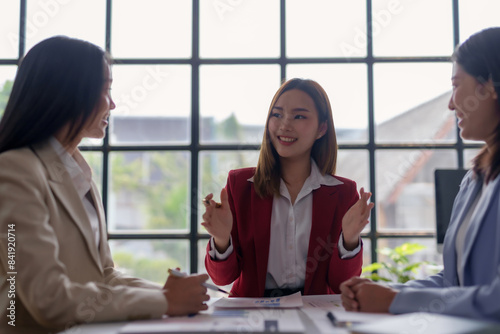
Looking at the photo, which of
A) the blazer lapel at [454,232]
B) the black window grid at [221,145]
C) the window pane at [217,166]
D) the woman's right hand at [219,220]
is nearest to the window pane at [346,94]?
the black window grid at [221,145]

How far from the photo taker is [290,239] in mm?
1883

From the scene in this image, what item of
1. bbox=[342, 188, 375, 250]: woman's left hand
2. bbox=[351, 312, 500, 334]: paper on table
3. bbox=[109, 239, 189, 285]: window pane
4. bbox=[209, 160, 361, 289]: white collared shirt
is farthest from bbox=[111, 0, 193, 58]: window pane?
bbox=[351, 312, 500, 334]: paper on table

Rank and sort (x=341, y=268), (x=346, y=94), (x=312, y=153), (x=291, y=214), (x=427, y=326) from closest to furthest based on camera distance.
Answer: (x=427, y=326), (x=341, y=268), (x=291, y=214), (x=312, y=153), (x=346, y=94)

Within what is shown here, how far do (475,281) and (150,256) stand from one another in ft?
6.77

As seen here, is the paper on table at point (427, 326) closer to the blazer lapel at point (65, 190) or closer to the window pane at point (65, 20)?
the blazer lapel at point (65, 190)

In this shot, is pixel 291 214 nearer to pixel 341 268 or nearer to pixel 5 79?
pixel 341 268

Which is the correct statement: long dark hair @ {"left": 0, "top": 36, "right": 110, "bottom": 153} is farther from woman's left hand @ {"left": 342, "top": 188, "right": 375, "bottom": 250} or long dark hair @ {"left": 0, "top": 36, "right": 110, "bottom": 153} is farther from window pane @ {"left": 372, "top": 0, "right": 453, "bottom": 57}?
window pane @ {"left": 372, "top": 0, "right": 453, "bottom": 57}

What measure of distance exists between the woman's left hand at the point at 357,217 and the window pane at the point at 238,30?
4.65ft

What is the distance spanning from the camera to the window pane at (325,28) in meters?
2.74

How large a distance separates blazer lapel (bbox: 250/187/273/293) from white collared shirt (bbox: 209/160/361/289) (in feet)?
0.10

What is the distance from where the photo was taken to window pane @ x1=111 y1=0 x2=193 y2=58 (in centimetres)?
277

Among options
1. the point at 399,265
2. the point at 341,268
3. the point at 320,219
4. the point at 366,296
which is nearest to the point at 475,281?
the point at 366,296

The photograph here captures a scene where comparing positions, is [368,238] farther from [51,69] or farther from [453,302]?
[51,69]

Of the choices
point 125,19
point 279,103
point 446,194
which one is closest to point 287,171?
point 279,103
